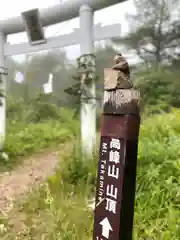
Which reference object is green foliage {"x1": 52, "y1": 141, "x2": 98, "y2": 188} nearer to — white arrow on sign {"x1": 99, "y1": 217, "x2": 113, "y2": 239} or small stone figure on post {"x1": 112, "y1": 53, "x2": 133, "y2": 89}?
white arrow on sign {"x1": 99, "y1": 217, "x2": 113, "y2": 239}

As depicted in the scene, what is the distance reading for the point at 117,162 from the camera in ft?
5.29

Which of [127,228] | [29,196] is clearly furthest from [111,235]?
[29,196]

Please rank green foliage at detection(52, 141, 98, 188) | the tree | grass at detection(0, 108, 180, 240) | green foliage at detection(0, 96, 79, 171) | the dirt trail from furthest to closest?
the tree, green foliage at detection(0, 96, 79, 171), the dirt trail, green foliage at detection(52, 141, 98, 188), grass at detection(0, 108, 180, 240)

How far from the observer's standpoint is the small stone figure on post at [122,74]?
1643 millimetres

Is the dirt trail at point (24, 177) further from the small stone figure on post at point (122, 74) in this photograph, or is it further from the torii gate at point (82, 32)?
the small stone figure on post at point (122, 74)

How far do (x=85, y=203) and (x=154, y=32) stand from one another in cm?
805

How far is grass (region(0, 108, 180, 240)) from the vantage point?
2531mm

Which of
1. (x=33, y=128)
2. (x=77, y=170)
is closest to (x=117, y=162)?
(x=77, y=170)

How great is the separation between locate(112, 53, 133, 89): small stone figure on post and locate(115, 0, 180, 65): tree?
8698 mm

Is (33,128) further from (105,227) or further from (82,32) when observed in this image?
(105,227)

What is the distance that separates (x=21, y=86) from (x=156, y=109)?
637 cm

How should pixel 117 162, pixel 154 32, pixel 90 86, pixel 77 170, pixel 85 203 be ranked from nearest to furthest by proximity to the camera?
1. pixel 117 162
2. pixel 85 203
3. pixel 77 170
4. pixel 90 86
5. pixel 154 32

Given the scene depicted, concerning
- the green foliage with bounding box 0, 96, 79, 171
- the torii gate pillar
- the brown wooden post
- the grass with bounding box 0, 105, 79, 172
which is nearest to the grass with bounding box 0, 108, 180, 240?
the torii gate pillar

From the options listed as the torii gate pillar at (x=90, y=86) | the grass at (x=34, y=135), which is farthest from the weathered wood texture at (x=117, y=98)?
the grass at (x=34, y=135)
